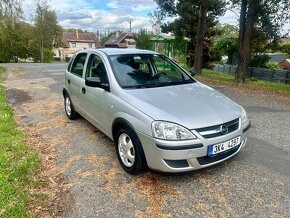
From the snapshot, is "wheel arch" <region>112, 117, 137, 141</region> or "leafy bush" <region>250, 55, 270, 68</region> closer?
"wheel arch" <region>112, 117, 137, 141</region>

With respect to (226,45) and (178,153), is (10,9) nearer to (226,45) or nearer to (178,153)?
(226,45)

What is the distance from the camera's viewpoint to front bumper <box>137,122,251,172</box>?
3137 millimetres

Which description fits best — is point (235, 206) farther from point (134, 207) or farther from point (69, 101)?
point (69, 101)

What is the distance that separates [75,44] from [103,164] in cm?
7768

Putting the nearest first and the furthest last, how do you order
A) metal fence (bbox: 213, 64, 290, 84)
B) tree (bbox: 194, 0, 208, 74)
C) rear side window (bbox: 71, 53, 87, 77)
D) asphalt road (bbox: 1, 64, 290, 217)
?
asphalt road (bbox: 1, 64, 290, 217), rear side window (bbox: 71, 53, 87, 77), tree (bbox: 194, 0, 208, 74), metal fence (bbox: 213, 64, 290, 84)

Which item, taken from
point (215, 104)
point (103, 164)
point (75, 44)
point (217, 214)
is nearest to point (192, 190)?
point (217, 214)

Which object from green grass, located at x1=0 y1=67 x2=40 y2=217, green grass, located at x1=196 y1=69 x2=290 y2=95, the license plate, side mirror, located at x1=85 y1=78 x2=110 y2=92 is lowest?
green grass, located at x1=0 y1=67 x2=40 y2=217

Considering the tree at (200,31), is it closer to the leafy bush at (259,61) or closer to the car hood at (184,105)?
the car hood at (184,105)

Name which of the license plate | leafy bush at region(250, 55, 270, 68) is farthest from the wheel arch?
leafy bush at region(250, 55, 270, 68)

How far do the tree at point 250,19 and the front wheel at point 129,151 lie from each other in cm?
1019

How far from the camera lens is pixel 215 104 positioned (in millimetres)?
3740

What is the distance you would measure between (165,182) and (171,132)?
0.79 metres

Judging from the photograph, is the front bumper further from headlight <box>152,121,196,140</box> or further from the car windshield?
the car windshield

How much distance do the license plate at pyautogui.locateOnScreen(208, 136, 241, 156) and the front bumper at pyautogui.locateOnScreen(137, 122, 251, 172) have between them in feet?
0.16
